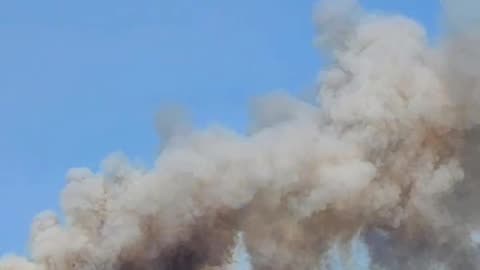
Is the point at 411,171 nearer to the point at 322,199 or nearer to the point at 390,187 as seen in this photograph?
the point at 390,187

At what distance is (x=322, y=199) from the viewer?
173 feet

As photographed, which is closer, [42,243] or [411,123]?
[411,123]

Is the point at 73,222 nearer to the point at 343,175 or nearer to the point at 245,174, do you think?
the point at 245,174

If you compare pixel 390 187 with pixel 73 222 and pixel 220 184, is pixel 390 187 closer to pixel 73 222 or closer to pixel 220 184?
pixel 220 184

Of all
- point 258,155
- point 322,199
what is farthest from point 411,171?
point 258,155

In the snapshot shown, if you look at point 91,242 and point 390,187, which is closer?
point 390,187

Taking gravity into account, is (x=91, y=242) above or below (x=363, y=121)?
below

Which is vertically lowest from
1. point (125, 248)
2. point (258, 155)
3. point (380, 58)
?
point (125, 248)

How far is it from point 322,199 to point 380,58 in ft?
27.2

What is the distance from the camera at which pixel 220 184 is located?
55375mm

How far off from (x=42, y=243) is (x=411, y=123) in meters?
22.1

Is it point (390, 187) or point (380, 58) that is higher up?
point (380, 58)

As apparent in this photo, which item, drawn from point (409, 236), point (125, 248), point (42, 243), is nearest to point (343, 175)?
point (409, 236)

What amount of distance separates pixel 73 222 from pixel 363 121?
17.6 metres
